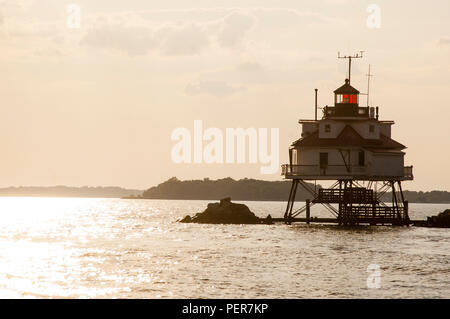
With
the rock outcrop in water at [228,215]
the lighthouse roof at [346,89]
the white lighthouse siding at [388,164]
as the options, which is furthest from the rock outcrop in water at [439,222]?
the rock outcrop in water at [228,215]

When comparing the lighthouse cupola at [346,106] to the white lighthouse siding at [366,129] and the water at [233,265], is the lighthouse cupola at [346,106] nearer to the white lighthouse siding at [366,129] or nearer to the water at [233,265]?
the white lighthouse siding at [366,129]

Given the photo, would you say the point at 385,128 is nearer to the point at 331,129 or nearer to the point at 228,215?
the point at 331,129

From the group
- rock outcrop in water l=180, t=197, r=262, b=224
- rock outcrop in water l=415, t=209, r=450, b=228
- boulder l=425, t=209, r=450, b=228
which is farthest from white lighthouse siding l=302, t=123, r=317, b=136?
boulder l=425, t=209, r=450, b=228

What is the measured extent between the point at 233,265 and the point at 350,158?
31.4m

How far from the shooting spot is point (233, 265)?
52.0m

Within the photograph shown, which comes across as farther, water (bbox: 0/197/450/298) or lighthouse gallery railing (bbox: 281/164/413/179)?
lighthouse gallery railing (bbox: 281/164/413/179)

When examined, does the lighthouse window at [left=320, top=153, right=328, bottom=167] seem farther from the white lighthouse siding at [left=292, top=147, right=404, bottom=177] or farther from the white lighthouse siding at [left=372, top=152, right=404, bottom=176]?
the white lighthouse siding at [left=372, top=152, right=404, bottom=176]

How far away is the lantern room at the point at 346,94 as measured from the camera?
277ft

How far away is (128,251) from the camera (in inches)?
2488

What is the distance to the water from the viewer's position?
135 feet

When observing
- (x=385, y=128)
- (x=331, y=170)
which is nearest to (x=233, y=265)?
(x=331, y=170)

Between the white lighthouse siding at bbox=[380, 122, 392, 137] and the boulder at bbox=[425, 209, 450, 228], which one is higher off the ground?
the white lighthouse siding at bbox=[380, 122, 392, 137]

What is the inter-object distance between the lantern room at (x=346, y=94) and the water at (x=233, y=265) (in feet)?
37.7
